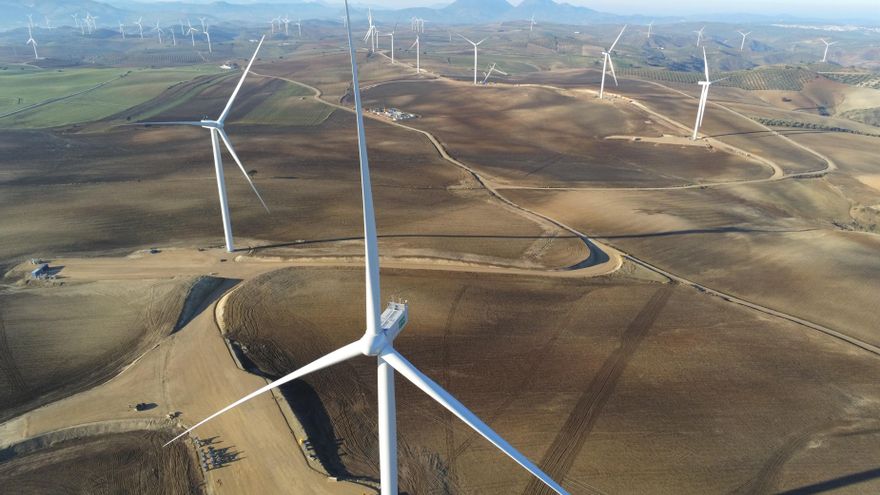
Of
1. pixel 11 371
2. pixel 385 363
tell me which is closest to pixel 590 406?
pixel 385 363

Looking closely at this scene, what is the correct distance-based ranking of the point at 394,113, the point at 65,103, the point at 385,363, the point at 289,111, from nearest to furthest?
the point at 385,363 → the point at 394,113 → the point at 289,111 → the point at 65,103

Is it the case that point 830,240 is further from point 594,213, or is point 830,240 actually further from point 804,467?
point 804,467

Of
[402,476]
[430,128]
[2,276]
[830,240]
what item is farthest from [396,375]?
[430,128]

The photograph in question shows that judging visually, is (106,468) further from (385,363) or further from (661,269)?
(661,269)

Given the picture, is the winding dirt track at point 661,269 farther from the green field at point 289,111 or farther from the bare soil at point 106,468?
the bare soil at point 106,468

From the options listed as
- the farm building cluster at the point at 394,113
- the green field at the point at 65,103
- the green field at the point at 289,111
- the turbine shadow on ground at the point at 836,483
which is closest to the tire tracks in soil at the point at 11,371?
the turbine shadow on ground at the point at 836,483

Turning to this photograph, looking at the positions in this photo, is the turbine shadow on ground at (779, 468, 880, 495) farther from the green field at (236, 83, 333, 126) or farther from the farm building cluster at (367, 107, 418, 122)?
the green field at (236, 83, 333, 126)

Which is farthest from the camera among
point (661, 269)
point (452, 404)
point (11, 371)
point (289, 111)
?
point (289, 111)

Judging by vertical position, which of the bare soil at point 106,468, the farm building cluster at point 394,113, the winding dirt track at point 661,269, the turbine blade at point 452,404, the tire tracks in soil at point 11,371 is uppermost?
the farm building cluster at point 394,113
